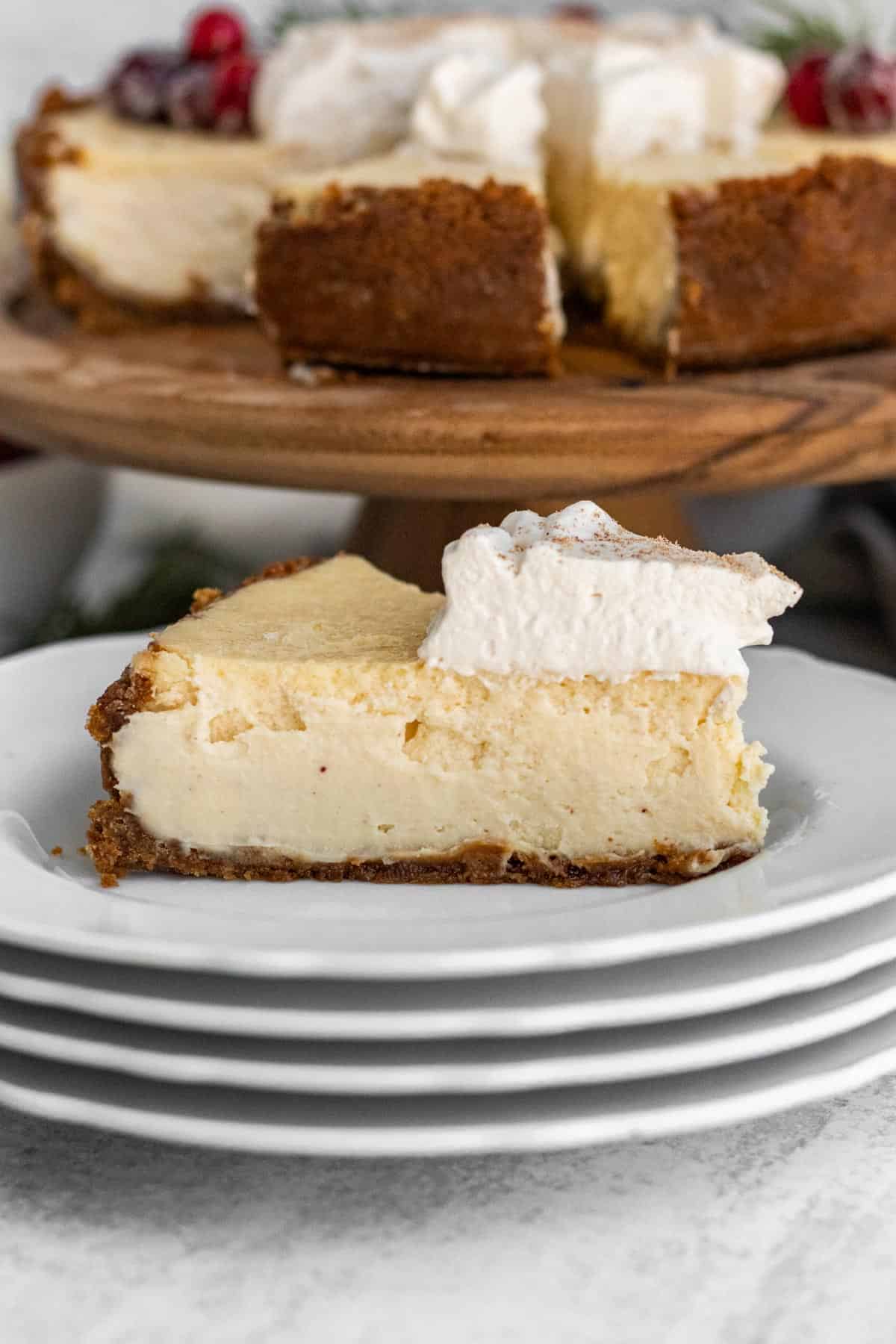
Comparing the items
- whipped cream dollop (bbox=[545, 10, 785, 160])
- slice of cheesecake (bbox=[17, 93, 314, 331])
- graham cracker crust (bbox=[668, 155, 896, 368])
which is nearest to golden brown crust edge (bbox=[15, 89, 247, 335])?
slice of cheesecake (bbox=[17, 93, 314, 331])

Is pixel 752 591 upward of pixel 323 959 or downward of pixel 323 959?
upward

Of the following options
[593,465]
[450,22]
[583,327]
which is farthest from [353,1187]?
[450,22]

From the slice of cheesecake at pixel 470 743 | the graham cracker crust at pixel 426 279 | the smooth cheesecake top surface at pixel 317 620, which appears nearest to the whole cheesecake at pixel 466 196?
the graham cracker crust at pixel 426 279

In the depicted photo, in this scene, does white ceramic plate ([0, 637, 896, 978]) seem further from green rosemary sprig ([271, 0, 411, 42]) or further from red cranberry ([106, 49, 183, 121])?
→ green rosemary sprig ([271, 0, 411, 42])

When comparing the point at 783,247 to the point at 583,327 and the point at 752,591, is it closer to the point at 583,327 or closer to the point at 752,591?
the point at 583,327

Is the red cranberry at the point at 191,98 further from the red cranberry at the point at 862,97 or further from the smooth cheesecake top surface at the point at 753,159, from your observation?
the red cranberry at the point at 862,97
